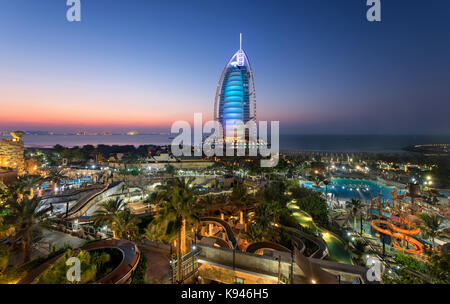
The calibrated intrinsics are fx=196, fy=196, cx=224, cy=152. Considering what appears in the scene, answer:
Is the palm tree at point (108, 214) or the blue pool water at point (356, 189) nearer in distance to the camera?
the palm tree at point (108, 214)

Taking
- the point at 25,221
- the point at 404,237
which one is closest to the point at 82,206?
the point at 25,221

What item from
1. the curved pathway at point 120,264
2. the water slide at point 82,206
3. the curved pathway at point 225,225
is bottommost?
the curved pathway at point 225,225

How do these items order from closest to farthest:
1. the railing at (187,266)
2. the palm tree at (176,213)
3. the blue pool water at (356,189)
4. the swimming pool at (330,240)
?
1. the palm tree at (176,213)
2. the railing at (187,266)
3. the swimming pool at (330,240)
4. the blue pool water at (356,189)

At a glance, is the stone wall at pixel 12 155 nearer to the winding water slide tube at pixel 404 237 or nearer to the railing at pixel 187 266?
the railing at pixel 187 266

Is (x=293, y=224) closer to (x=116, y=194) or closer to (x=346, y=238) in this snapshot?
(x=346, y=238)

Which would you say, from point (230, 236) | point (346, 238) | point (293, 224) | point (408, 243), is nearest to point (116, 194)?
point (230, 236)

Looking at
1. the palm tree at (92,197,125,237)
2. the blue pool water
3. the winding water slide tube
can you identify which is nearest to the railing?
the palm tree at (92,197,125,237)

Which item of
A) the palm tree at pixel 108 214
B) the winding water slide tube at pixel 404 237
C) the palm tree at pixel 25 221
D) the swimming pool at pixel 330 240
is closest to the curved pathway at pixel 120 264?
the palm tree at pixel 25 221
